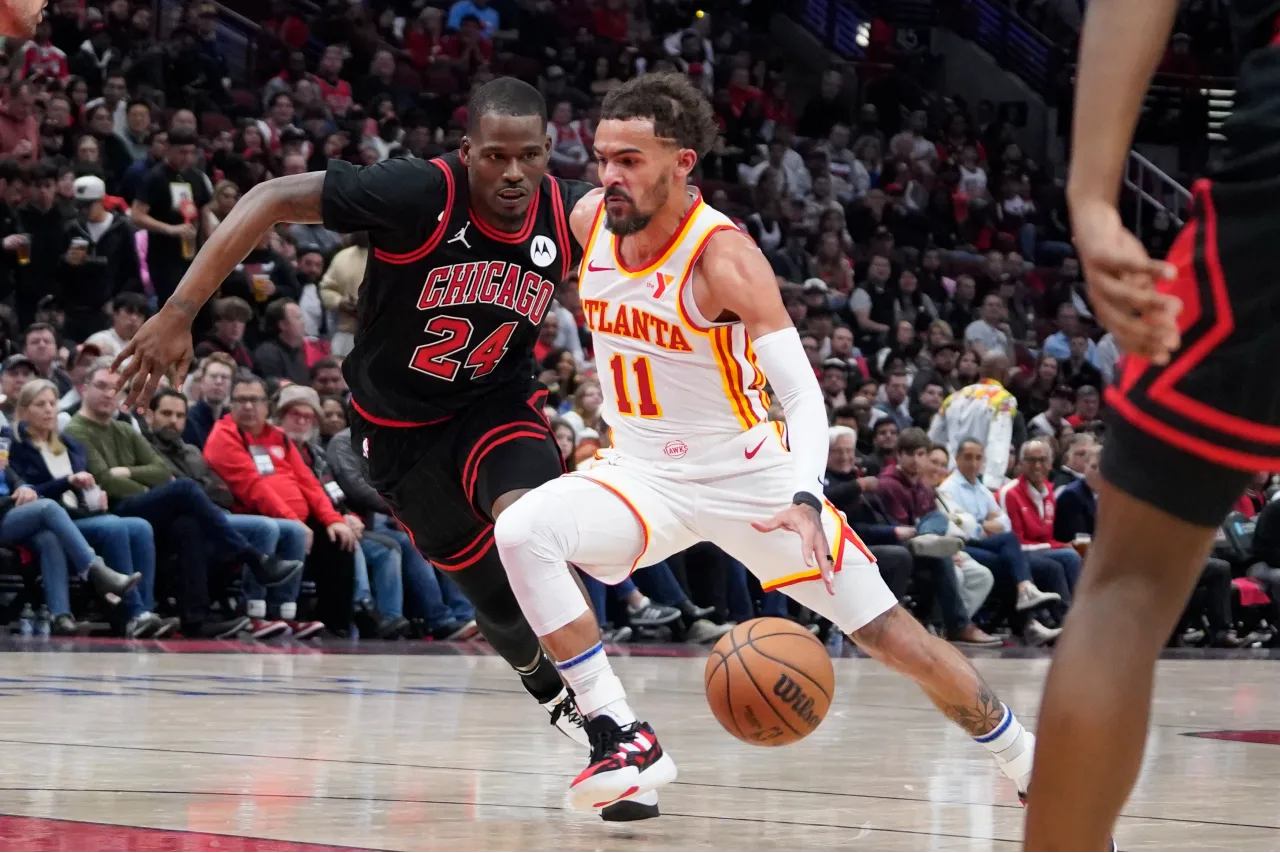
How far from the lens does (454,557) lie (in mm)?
5855

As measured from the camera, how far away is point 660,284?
500 centimetres

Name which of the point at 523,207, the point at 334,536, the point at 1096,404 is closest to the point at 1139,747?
the point at 523,207

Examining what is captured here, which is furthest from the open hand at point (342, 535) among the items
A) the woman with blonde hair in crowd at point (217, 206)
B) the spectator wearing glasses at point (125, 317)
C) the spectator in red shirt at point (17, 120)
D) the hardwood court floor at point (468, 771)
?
the spectator in red shirt at point (17, 120)

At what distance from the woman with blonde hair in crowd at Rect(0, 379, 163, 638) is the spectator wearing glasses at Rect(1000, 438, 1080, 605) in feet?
21.8

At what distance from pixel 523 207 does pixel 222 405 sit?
6.11 metres

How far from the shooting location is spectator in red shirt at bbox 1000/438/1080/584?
1388 centimetres

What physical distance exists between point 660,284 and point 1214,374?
9.33 feet

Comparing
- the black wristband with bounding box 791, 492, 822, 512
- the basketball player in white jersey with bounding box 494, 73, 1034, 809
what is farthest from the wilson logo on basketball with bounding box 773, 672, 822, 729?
the black wristband with bounding box 791, 492, 822, 512

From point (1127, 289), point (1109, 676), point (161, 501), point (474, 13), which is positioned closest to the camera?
point (1127, 289)

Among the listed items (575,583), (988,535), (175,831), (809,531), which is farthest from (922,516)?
(175,831)

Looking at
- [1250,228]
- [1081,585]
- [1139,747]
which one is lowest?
[1139,747]

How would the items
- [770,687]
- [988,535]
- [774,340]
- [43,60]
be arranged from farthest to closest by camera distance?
[43,60] < [988,535] < [774,340] < [770,687]

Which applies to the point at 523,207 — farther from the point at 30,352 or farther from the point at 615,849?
the point at 30,352

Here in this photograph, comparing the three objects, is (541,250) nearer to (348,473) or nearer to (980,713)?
(980,713)
